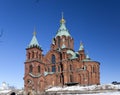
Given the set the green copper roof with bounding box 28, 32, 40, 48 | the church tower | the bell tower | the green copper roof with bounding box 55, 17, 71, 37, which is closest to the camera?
the church tower

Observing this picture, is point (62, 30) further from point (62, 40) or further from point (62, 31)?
point (62, 40)

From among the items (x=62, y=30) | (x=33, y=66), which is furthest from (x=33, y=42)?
(x=62, y=30)

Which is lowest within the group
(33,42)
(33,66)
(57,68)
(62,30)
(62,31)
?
(57,68)

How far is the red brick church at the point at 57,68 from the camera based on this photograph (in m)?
76.4

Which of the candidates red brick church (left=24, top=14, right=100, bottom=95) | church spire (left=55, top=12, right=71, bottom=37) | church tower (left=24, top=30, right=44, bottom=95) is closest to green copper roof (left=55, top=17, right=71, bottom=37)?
church spire (left=55, top=12, right=71, bottom=37)

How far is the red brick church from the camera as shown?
251 feet

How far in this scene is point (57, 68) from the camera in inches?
3159

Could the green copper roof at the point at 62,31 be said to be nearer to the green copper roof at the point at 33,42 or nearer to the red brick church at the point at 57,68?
the red brick church at the point at 57,68

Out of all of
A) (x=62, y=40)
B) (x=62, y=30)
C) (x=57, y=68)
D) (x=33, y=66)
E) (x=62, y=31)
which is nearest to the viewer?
(x=33, y=66)

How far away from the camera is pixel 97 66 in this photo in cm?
8125

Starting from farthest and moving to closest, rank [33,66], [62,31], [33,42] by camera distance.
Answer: [62,31] < [33,42] < [33,66]

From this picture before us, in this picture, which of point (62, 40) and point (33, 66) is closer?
point (33, 66)

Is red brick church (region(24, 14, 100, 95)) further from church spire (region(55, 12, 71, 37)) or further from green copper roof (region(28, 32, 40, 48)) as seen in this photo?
church spire (region(55, 12, 71, 37))

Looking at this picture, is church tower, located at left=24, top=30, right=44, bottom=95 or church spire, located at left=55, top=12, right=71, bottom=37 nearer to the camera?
church tower, located at left=24, top=30, right=44, bottom=95
